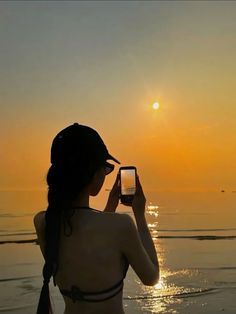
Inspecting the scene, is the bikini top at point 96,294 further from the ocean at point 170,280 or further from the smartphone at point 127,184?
the ocean at point 170,280

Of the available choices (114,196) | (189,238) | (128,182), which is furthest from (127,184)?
(189,238)

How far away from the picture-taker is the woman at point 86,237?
2232 mm

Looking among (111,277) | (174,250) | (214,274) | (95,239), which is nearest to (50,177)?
(95,239)

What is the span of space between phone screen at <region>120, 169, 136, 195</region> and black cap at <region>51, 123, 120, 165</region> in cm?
33

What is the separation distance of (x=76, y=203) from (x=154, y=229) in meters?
34.0

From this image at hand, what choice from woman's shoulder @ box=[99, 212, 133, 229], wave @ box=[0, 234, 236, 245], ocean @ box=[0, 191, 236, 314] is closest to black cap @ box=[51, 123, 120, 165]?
woman's shoulder @ box=[99, 212, 133, 229]

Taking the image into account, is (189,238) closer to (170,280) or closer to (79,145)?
(170,280)

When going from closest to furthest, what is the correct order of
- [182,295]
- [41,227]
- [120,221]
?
1. [120,221]
2. [41,227]
3. [182,295]

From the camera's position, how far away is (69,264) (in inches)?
90.7

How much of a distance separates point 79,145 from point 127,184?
46 centimetres

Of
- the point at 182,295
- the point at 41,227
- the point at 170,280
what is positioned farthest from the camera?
the point at 170,280

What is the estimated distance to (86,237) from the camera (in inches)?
88.6

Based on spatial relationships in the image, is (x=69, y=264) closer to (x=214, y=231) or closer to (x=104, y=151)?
(x=104, y=151)

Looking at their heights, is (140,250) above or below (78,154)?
below
